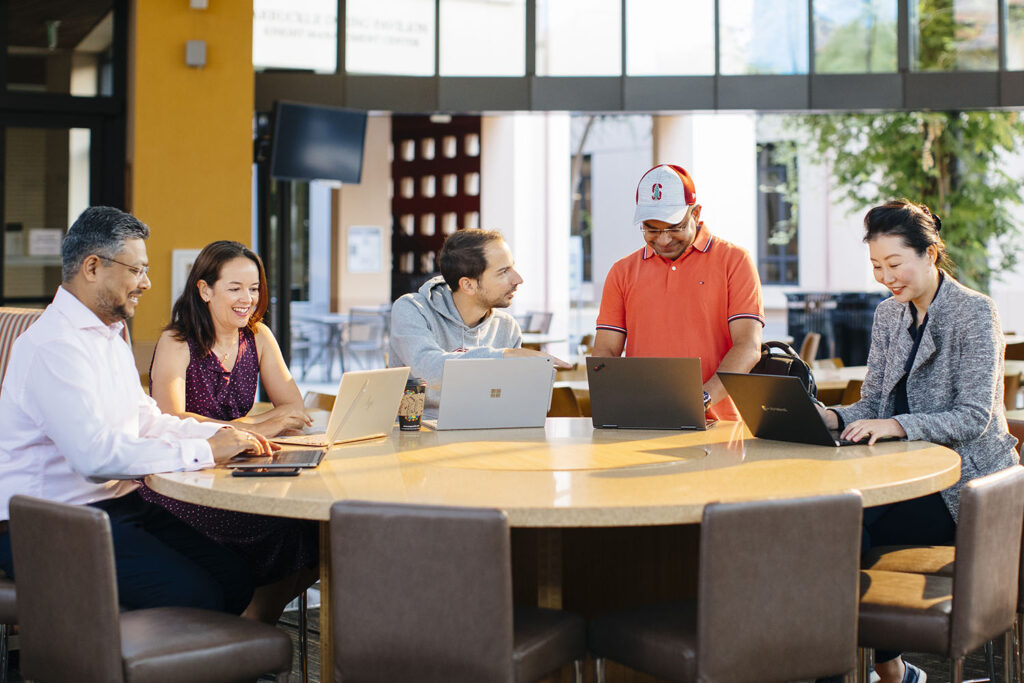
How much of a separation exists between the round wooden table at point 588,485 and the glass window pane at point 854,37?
6.17 metres

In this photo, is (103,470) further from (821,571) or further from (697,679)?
(821,571)

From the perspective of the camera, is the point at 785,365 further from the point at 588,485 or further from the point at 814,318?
the point at 814,318

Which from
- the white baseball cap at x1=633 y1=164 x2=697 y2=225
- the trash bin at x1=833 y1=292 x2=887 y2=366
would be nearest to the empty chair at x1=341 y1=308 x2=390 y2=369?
the trash bin at x1=833 y1=292 x2=887 y2=366

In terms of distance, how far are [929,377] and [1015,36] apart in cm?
692

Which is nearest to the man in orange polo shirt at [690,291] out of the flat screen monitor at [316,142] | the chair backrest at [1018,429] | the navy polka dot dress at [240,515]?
the chair backrest at [1018,429]

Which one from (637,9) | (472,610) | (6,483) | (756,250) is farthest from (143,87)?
(756,250)

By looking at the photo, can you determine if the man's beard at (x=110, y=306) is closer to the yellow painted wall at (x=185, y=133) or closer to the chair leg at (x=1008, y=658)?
the chair leg at (x=1008, y=658)

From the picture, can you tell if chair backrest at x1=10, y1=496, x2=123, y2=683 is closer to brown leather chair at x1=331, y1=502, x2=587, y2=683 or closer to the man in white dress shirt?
the man in white dress shirt

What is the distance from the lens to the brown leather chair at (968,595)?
2574mm

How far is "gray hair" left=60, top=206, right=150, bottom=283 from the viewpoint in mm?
2971

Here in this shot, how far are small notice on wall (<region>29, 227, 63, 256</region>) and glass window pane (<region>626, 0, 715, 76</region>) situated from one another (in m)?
4.69

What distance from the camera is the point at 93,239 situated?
2.97 meters

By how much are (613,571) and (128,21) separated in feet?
20.6

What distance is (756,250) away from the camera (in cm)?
1230
